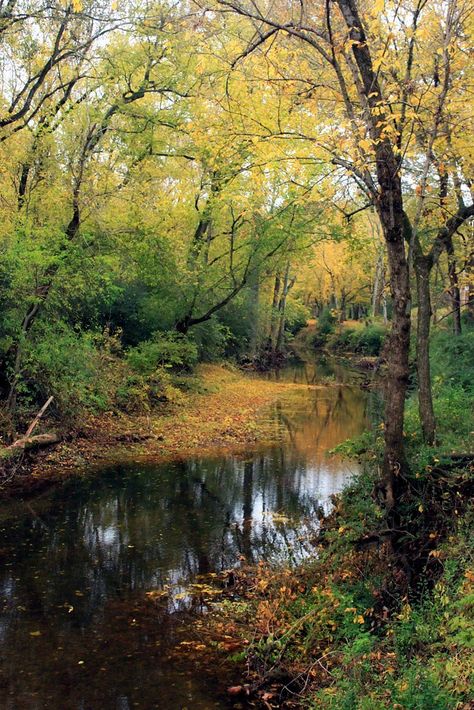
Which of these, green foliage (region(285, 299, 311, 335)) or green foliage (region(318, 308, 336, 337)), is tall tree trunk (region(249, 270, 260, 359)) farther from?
green foliage (region(318, 308, 336, 337))

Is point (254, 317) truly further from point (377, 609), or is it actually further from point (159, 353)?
point (377, 609)

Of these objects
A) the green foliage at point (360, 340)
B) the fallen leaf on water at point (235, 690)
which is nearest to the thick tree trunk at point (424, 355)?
the fallen leaf on water at point (235, 690)

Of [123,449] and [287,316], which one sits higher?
[287,316]

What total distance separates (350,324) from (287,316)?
14.2 meters

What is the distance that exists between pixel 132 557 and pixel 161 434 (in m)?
7.44

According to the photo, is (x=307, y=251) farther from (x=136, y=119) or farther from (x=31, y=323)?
(x=31, y=323)

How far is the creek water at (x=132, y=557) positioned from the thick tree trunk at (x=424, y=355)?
2.46 metres

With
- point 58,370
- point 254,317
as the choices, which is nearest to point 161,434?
point 58,370

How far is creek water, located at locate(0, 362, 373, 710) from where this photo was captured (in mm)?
5164

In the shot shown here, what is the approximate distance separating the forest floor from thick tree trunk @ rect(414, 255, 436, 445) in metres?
7.24

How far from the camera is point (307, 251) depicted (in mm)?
24312

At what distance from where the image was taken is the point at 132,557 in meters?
8.07

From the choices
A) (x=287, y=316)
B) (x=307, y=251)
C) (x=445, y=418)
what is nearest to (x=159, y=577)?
(x=445, y=418)

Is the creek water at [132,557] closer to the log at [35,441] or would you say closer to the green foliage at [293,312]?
the log at [35,441]
